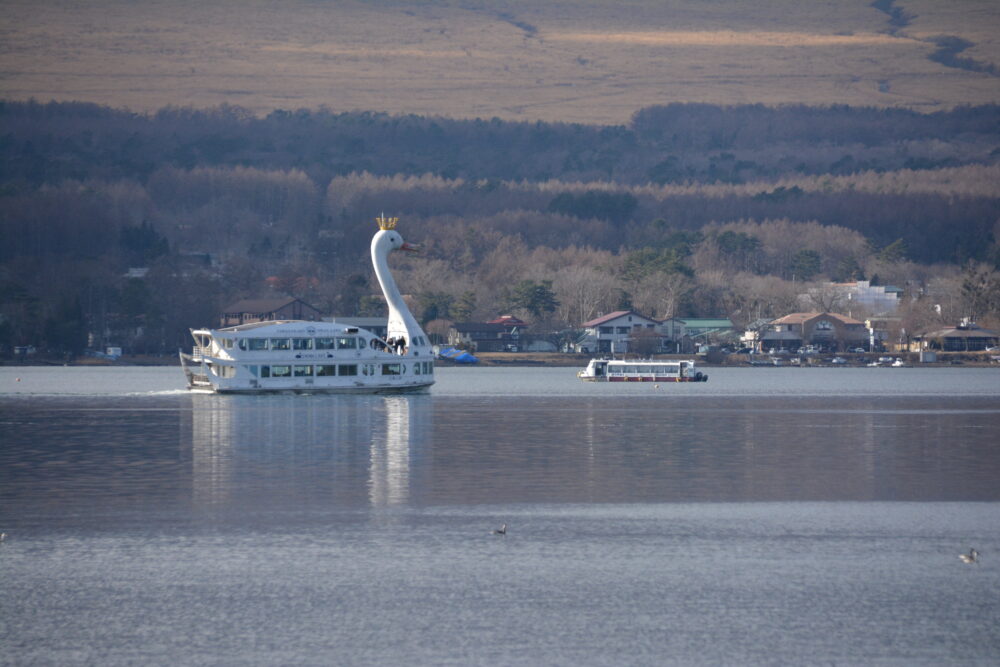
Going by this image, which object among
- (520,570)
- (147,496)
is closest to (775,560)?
(520,570)

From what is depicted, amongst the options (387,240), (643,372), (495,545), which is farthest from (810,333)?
(495,545)

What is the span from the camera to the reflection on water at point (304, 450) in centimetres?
3134

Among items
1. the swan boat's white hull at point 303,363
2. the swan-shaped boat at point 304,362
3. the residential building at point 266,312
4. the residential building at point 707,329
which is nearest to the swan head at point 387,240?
the swan-shaped boat at point 304,362

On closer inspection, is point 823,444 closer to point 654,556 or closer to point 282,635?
point 654,556

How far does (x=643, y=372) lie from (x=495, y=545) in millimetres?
79271

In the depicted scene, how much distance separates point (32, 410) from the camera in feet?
198

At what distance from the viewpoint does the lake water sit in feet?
59.0

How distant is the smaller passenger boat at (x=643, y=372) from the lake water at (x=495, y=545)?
5014 cm

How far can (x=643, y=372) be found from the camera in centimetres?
10300

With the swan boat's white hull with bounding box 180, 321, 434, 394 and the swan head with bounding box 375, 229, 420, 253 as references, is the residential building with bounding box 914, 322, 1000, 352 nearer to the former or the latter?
the swan head with bounding box 375, 229, 420, 253

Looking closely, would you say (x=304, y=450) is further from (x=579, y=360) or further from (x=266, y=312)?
(x=266, y=312)

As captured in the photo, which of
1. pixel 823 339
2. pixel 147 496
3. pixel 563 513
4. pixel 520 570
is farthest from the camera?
pixel 823 339

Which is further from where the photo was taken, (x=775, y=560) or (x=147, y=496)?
(x=147, y=496)

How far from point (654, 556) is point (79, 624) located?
961 cm
